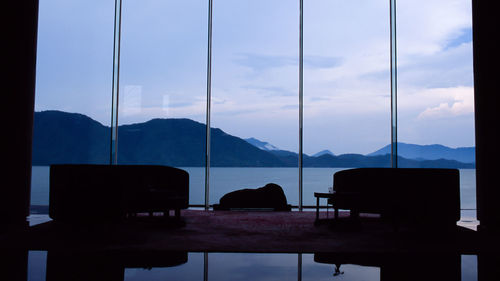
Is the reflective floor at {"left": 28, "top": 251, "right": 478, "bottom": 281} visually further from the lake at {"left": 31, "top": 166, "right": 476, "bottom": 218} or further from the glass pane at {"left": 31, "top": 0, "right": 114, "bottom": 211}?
the lake at {"left": 31, "top": 166, "right": 476, "bottom": 218}

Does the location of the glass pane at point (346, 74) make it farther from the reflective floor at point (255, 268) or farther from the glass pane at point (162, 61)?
the reflective floor at point (255, 268)

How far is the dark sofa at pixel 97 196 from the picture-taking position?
4516 mm

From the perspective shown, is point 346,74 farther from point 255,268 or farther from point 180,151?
point 180,151

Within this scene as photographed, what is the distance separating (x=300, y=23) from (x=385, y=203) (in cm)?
355

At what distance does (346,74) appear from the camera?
30.7ft

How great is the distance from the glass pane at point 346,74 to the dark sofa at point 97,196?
10.3 feet

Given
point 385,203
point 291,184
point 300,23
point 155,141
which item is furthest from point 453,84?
point 155,141

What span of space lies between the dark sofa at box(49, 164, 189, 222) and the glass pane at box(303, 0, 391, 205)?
3137mm

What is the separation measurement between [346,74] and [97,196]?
657 centimetres

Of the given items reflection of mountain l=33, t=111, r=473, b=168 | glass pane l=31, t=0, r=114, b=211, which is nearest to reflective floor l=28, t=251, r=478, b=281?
glass pane l=31, t=0, r=114, b=211

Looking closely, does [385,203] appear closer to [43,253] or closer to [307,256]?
[307,256]

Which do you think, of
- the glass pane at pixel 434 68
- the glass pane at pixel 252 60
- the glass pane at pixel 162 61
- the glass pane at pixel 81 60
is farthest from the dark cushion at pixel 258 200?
the glass pane at pixel 81 60

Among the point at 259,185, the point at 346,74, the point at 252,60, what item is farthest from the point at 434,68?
the point at 259,185

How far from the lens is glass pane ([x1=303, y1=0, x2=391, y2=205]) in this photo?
715cm
